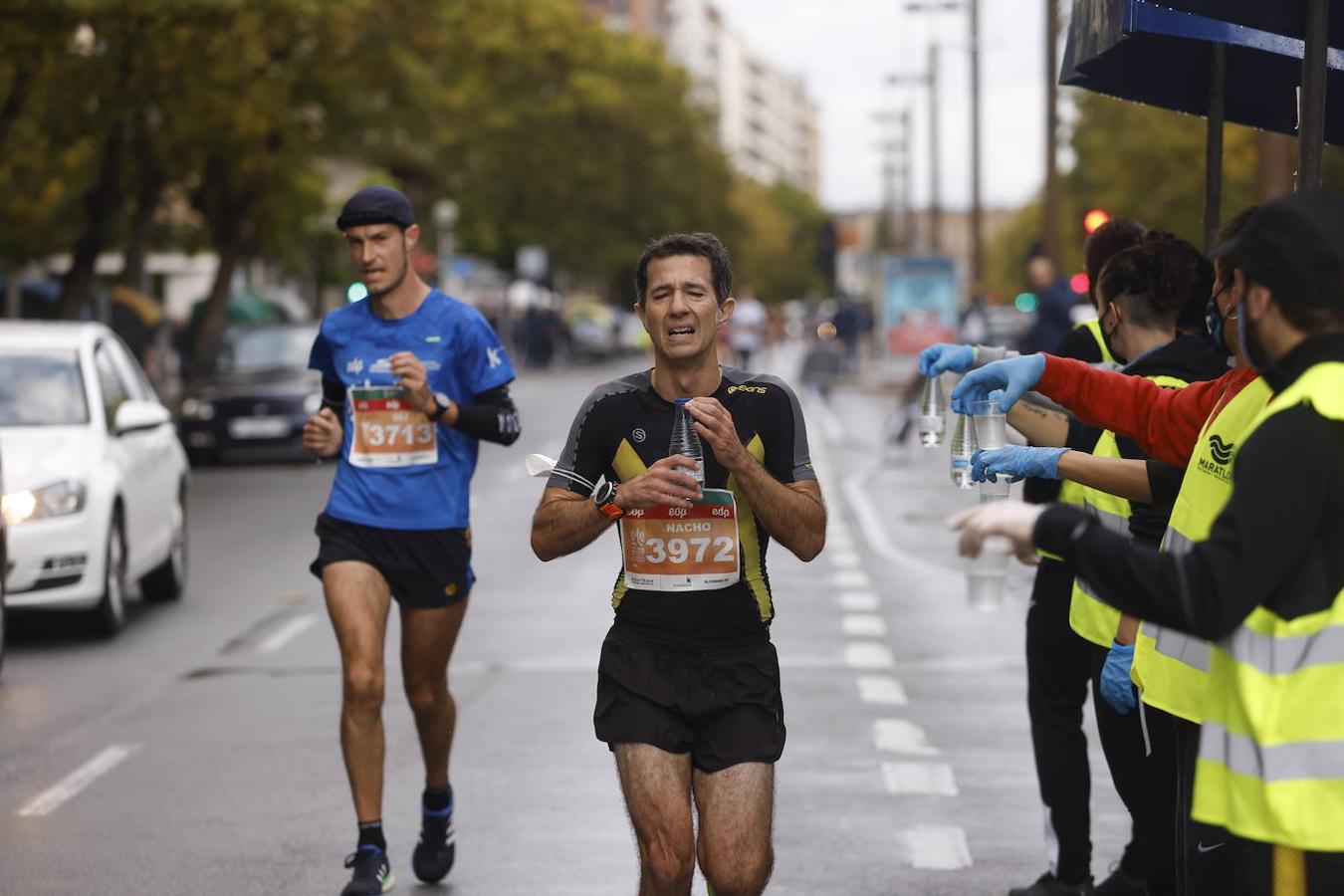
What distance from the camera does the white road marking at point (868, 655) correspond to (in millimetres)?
11680

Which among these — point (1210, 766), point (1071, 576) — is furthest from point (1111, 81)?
point (1210, 766)

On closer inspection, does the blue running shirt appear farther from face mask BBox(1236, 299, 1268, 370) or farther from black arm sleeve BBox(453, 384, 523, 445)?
face mask BBox(1236, 299, 1268, 370)

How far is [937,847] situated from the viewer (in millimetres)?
7551

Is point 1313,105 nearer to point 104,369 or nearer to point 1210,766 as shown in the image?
point 1210,766

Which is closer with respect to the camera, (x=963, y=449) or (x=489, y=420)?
(x=963, y=449)

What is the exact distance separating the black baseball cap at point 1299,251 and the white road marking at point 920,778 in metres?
5.01

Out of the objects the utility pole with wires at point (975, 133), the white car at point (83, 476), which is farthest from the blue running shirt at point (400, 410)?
the utility pole with wires at point (975, 133)

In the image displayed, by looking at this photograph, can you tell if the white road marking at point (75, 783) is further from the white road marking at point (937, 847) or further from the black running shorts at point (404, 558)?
the white road marking at point (937, 847)

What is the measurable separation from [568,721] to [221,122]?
2201 cm

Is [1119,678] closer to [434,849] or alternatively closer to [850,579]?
[434,849]

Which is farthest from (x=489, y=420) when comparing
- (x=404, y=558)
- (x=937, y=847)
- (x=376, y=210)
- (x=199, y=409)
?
(x=199, y=409)

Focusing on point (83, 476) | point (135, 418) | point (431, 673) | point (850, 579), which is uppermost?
point (135, 418)

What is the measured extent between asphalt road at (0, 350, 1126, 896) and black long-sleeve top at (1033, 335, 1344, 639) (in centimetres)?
350

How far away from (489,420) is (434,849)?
130 centimetres
